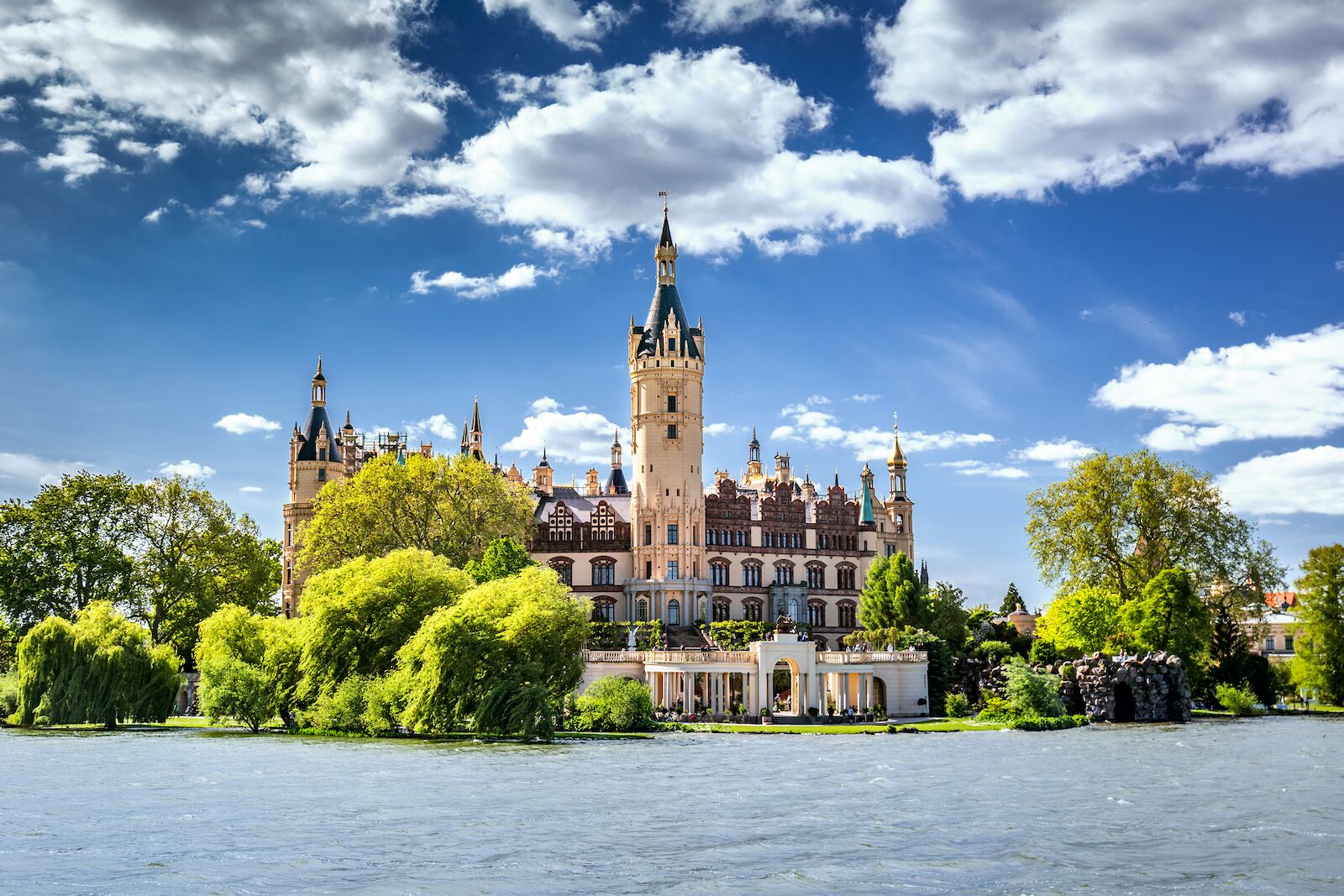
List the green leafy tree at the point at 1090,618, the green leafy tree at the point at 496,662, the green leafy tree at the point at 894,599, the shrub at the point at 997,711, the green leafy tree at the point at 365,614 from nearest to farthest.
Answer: the green leafy tree at the point at 496,662
the green leafy tree at the point at 365,614
the shrub at the point at 997,711
the green leafy tree at the point at 1090,618
the green leafy tree at the point at 894,599

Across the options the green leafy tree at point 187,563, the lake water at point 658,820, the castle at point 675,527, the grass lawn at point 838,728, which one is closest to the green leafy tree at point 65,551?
the green leafy tree at point 187,563

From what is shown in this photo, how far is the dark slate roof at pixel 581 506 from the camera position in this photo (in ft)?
342

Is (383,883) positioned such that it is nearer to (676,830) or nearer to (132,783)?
(676,830)

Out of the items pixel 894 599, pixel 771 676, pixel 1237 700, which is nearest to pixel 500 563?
pixel 771 676

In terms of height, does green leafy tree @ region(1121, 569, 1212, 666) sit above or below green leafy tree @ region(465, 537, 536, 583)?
below

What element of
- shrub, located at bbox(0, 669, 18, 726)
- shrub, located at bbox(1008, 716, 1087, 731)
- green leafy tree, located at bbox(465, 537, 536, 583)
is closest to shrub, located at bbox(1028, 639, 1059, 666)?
shrub, located at bbox(1008, 716, 1087, 731)

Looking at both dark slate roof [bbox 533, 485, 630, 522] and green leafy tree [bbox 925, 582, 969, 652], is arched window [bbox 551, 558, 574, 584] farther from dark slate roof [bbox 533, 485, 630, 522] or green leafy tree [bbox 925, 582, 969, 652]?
green leafy tree [bbox 925, 582, 969, 652]

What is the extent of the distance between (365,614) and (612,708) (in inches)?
477

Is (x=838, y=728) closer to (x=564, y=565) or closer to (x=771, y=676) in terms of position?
(x=771, y=676)

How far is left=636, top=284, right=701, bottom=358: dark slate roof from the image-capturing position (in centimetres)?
10250

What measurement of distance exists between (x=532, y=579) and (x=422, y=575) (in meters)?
6.36

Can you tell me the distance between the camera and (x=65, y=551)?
80.1 m

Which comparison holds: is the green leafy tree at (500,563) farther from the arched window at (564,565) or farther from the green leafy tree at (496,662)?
the arched window at (564,565)

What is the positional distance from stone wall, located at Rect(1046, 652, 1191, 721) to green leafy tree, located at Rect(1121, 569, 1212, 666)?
138 cm
